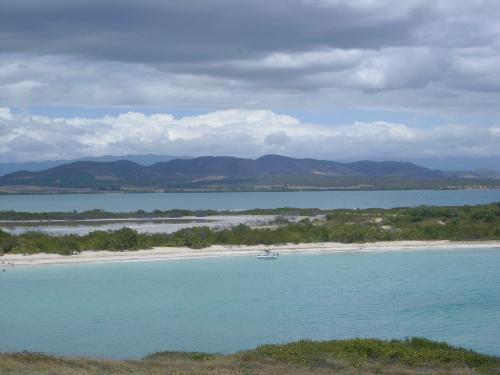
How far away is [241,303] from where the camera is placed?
31.3 meters

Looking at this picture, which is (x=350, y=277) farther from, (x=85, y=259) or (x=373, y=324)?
(x=85, y=259)

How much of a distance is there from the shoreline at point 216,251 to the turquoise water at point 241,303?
197 centimetres

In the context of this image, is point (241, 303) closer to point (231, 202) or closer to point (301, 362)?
point (301, 362)

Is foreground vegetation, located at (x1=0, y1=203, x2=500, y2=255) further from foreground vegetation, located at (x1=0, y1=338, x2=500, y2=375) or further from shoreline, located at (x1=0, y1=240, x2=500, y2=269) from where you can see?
foreground vegetation, located at (x1=0, y1=338, x2=500, y2=375)

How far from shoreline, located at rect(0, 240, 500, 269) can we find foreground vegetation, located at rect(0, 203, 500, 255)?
107 cm

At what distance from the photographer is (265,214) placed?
8794 centimetres

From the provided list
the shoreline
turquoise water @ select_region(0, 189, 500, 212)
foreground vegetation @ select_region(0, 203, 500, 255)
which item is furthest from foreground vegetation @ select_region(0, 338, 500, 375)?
turquoise water @ select_region(0, 189, 500, 212)

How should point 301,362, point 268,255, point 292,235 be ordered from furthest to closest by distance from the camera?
point 292,235, point 268,255, point 301,362

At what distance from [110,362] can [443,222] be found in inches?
2080

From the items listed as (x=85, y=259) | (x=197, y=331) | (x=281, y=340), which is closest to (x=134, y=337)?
(x=197, y=331)

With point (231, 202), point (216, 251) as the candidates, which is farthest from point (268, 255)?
point (231, 202)

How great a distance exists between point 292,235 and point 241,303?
83.2ft

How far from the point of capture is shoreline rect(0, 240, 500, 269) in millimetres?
45812

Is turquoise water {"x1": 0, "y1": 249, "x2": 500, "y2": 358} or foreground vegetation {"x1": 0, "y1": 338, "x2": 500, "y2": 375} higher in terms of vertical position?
foreground vegetation {"x1": 0, "y1": 338, "x2": 500, "y2": 375}
